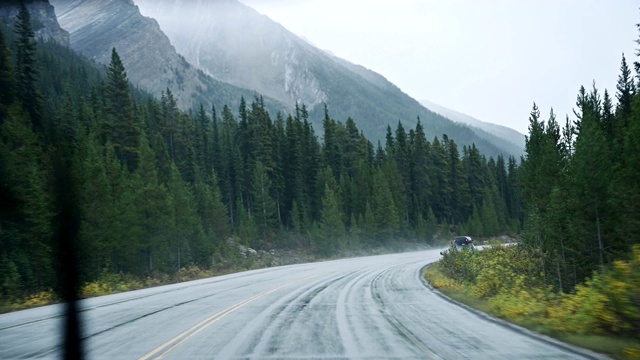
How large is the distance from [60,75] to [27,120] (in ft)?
313

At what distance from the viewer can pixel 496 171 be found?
393 feet

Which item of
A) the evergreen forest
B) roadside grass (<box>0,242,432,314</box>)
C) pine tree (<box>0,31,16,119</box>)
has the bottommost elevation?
roadside grass (<box>0,242,432,314</box>)

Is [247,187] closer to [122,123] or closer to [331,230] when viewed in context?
[331,230]

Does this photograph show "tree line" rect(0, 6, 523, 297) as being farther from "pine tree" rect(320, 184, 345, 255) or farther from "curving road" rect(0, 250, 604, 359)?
"curving road" rect(0, 250, 604, 359)

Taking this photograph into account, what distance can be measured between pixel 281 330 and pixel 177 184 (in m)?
34.6

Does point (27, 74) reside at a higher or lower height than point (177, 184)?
higher

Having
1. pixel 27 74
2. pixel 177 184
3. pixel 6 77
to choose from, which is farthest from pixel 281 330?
pixel 27 74

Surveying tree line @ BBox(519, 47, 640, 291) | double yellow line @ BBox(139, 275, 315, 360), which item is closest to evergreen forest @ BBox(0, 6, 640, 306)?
tree line @ BBox(519, 47, 640, 291)

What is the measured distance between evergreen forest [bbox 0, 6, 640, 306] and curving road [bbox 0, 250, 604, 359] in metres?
4.27

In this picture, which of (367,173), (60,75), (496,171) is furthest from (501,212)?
(60,75)

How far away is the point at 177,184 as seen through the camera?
43.0 meters

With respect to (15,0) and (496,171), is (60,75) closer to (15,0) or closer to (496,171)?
(496,171)

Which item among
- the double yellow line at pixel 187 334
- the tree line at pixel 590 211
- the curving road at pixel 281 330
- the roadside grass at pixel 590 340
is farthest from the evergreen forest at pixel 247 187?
the roadside grass at pixel 590 340

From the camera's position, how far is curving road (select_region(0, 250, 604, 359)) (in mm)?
8375
